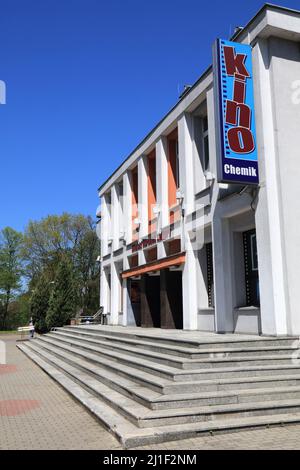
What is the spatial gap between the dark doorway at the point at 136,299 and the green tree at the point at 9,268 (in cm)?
3665

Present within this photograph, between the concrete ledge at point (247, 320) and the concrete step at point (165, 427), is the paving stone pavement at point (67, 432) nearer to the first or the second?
the concrete step at point (165, 427)

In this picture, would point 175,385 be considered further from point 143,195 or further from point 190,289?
point 143,195

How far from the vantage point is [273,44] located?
1181 centimetres

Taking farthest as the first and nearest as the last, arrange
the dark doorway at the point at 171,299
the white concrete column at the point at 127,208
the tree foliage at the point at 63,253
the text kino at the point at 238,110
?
the tree foliage at the point at 63,253 → the white concrete column at the point at 127,208 → the dark doorway at the point at 171,299 → the text kino at the point at 238,110

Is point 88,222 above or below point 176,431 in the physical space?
above

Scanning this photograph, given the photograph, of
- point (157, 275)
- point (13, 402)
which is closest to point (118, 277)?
point (157, 275)

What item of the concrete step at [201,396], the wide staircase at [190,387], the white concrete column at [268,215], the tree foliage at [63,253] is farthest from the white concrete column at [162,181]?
the tree foliage at [63,253]

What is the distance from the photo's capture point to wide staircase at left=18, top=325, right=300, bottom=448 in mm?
6465

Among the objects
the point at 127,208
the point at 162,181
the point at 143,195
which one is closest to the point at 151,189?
the point at 143,195

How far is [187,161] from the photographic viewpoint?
15.8m

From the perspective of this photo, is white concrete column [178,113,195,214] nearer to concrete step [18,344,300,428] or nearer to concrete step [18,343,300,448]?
concrete step [18,344,300,428]

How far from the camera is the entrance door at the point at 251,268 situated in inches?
488
